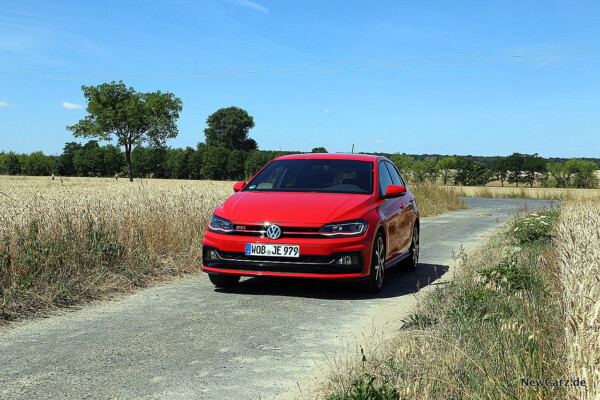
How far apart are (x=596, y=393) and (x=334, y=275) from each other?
4571 mm

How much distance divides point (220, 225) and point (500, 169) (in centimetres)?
10427

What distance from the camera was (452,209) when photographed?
29.1m

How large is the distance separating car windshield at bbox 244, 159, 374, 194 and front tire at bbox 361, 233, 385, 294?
788 millimetres

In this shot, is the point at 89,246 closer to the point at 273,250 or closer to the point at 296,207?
the point at 273,250

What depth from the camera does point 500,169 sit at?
10544 cm

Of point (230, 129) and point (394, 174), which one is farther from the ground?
point (230, 129)

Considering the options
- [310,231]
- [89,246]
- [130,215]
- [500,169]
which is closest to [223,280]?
[310,231]

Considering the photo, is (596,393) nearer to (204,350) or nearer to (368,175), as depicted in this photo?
(204,350)

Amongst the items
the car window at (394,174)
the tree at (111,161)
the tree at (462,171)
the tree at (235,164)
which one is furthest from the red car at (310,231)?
the tree at (111,161)

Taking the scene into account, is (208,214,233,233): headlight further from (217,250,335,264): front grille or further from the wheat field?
the wheat field

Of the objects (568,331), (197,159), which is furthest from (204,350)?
(197,159)

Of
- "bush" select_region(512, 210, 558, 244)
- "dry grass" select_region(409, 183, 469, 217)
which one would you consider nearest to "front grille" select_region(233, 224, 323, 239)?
"bush" select_region(512, 210, 558, 244)

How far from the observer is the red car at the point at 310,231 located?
7.11 meters

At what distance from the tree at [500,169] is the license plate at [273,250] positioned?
104 m
